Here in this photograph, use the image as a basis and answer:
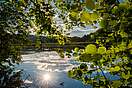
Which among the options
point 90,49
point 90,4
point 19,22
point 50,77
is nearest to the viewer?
point 90,4

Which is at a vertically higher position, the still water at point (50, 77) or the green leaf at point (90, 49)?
the green leaf at point (90, 49)

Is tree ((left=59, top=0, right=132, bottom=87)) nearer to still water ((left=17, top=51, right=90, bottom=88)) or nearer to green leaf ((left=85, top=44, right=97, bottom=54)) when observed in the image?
green leaf ((left=85, top=44, right=97, bottom=54))

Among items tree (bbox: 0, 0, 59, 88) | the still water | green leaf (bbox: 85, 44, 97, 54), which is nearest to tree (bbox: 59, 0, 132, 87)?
green leaf (bbox: 85, 44, 97, 54)

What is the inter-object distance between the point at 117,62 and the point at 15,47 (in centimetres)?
504

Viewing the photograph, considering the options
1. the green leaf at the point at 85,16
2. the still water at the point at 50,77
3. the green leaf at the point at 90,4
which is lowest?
the still water at the point at 50,77

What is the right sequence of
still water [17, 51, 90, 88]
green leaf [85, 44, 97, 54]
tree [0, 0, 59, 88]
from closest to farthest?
green leaf [85, 44, 97, 54] < tree [0, 0, 59, 88] < still water [17, 51, 90, 88]

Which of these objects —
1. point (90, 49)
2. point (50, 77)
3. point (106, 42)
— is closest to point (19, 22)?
point (106, 42)

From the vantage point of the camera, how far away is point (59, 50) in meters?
5.31

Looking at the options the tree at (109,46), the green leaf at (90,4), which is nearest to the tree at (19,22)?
the tree at (109,46)

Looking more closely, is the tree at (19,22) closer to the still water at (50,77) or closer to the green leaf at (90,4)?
the green leaf at (90,4)

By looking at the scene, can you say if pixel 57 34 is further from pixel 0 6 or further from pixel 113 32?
pixel 113 32

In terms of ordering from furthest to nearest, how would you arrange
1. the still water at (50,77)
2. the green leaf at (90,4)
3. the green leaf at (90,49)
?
the still water at (50,77), the green leaf at (90,49), the green leaf at (90,4)

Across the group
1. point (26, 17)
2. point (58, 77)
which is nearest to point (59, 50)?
point (26, 17)

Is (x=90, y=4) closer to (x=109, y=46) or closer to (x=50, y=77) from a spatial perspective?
(x=109, y=46)
